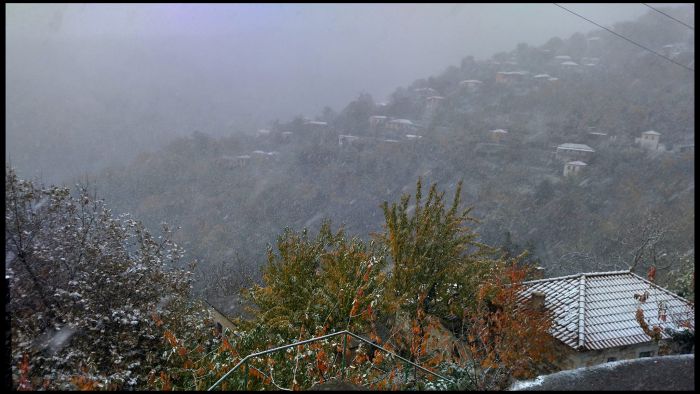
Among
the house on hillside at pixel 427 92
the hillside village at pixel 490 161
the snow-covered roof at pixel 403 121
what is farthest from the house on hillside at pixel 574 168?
the house on hillside at pixel 427 92

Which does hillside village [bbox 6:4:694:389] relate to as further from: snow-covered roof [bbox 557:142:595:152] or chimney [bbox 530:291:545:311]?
snow-covered roof [bbox 557:142:595:152]

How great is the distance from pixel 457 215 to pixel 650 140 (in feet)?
141

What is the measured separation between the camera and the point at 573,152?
4859 cm

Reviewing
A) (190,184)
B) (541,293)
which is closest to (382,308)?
(541,293)

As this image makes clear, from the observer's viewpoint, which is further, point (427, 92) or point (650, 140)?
point (427, 92)

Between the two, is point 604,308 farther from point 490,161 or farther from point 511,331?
point 490,161

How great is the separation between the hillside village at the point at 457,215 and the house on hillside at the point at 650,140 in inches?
5.9

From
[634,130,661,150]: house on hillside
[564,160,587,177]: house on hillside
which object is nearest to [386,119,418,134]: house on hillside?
[564,160,587,177]: house on hillside

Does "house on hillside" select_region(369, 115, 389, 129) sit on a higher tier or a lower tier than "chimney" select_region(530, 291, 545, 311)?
lower

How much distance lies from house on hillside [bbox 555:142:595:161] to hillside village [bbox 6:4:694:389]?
27 centimetres

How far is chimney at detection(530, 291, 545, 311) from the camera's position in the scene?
11.6 m

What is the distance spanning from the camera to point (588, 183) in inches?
1673

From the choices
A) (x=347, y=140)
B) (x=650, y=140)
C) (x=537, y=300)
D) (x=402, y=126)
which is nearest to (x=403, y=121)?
(x=402, y=126)

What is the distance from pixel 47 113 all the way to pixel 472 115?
54560 mm
